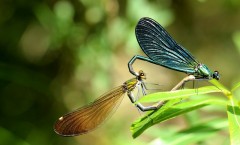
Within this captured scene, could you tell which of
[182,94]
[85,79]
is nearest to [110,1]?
[85,79]

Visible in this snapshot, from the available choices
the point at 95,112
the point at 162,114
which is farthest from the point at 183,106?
the point at 95,112

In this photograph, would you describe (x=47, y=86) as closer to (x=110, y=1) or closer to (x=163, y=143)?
(x=110, y=1)

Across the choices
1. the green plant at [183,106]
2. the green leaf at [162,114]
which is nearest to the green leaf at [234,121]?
the green plant at [183,106]

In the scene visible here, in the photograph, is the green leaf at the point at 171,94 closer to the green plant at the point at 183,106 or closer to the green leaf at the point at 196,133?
the green plant at the point at 183,106

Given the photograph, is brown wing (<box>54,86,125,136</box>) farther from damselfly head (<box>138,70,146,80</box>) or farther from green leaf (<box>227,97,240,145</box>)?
green leaf (<box>227,97,240,145</box>)

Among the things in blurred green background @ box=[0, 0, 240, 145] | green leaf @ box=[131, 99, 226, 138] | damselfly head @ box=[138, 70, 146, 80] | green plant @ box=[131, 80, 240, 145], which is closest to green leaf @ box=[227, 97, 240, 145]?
green plant @ box=[131, 80, 240, 145]

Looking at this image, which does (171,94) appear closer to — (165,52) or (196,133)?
(165,52)
